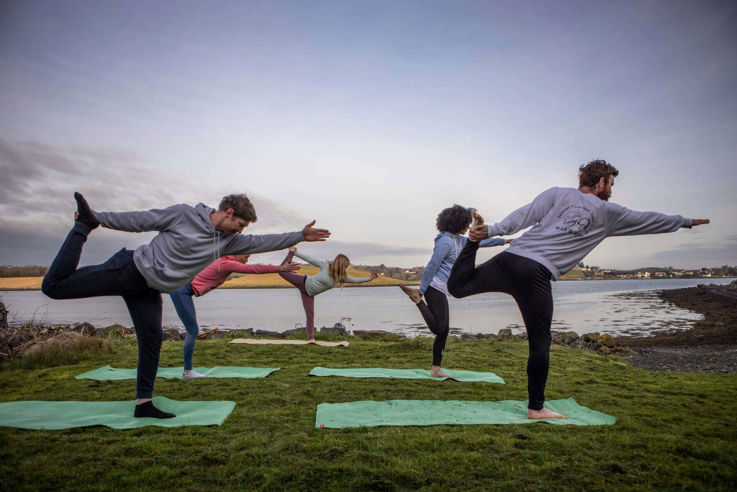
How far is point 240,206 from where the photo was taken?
368 cm

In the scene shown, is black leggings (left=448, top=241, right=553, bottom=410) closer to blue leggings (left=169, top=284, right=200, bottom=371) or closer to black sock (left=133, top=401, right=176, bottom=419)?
black sock (left=133, top=401, right=176, bottom=419)

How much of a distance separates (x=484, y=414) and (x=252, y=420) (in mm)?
2008

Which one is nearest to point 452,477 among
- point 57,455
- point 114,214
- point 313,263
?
point 57,455

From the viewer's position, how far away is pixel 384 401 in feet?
13.0

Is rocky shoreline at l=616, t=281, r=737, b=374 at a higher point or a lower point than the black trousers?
lower

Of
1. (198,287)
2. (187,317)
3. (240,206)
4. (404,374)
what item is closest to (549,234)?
(240,206)

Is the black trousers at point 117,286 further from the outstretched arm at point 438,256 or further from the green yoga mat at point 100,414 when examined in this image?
the outstretched arm at point 438,256

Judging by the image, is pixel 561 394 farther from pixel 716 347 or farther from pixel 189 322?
pixel 716 347

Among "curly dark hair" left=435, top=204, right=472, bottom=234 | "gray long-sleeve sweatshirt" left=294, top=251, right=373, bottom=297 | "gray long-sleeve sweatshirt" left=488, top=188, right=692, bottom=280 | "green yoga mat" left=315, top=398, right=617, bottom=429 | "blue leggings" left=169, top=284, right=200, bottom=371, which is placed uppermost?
"curly dark hair" left=435, top=204, right=472, bottom=234

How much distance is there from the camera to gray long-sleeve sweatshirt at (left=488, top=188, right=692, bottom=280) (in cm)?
346

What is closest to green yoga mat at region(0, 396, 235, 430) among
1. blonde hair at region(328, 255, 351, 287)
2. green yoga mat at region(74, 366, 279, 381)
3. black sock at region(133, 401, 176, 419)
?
black sock at region(133, 401, 176, 419)

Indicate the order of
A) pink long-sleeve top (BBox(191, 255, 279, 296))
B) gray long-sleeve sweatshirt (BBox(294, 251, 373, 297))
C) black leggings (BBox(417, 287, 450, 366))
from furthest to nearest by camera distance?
gray long-sleeve sweatshirt (BBox(294, 251, 373, 297))
pink long-sleeve top (BBox(191, 255, 279, 296))
black leggings (BBox(417, 287, 450, 366))

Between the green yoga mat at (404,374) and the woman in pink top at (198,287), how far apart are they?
1551mm

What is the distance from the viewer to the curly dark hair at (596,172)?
3.63 m
